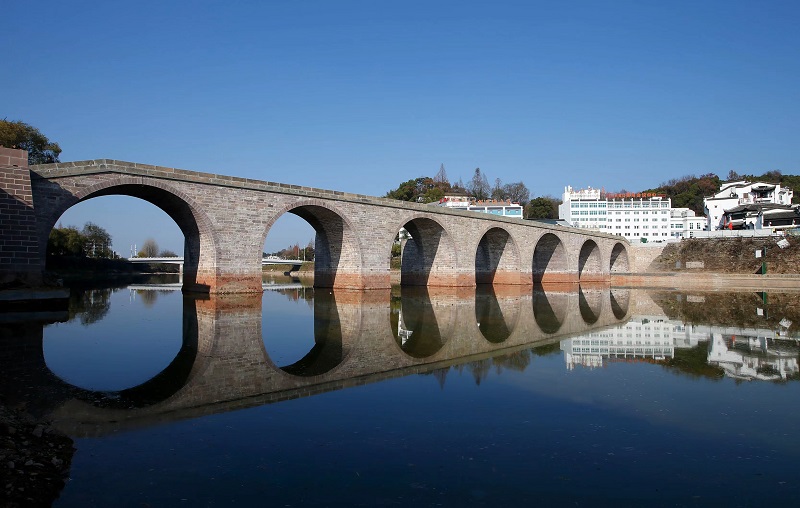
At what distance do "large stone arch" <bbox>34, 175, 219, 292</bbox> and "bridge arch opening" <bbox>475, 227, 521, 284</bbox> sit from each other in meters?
20.7

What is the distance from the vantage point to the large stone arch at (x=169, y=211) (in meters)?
16.7

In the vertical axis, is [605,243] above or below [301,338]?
above

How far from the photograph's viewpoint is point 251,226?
72.3 feet

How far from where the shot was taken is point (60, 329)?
11875 mm

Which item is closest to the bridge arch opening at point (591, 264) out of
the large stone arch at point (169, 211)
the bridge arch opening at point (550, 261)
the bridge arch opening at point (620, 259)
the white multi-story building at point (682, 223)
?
Answer: the bridge arch opening at point (550, 261)

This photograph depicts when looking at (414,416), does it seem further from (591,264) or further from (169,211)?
(591,264)

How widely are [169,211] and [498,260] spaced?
22.8m

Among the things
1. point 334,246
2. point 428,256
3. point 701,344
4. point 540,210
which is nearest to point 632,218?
point 540,210

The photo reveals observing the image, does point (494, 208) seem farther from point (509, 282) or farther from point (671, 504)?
point (671, 504)

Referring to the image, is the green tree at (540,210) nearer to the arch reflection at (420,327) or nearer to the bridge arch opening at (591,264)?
the bridge arch opening at (591,264)

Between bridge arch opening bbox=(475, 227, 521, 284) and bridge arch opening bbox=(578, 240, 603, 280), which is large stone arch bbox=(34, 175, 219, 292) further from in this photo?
bridge arch opening bbox=(578, 240, 603, 280)

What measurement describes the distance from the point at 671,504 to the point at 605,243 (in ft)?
161

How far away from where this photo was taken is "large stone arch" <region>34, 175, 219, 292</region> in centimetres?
1666

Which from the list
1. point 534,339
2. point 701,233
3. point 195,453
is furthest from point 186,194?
point 701,233
